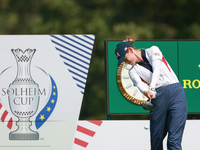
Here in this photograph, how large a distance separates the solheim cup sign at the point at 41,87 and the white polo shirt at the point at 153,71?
61.3 inches

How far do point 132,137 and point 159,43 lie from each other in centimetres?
165

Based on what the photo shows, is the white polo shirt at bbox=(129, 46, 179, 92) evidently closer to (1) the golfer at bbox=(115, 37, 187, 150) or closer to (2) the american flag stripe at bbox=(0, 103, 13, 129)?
(1) the golfer at bbox=(115, 37, 187, 150)

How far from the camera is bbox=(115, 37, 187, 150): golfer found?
16.8 ft

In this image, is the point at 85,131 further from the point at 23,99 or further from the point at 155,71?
the point at 155,71

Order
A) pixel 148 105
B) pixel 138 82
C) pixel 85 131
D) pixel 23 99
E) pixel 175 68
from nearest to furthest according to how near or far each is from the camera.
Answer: pixel 148 105
pixel 138 82
pixel 85 131
pixel 23 99
pixel 175 68

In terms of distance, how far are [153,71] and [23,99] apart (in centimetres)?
239

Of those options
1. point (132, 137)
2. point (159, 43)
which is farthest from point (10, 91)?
point (159, 43)

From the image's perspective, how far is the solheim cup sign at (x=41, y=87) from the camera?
6.61m

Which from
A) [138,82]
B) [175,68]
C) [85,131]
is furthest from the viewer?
[175,68]

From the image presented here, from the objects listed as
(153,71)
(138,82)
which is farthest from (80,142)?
(153,71)

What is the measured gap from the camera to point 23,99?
21.9ft

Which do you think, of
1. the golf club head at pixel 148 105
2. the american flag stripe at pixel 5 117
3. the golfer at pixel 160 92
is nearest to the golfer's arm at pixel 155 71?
the golfer at pixel 160 92

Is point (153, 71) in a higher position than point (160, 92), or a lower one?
Result: higher

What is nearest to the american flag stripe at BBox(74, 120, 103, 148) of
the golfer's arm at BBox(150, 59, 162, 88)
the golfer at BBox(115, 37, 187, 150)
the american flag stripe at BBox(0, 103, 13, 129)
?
the american flag stripe at BBox(0, 103, 13, 129)
